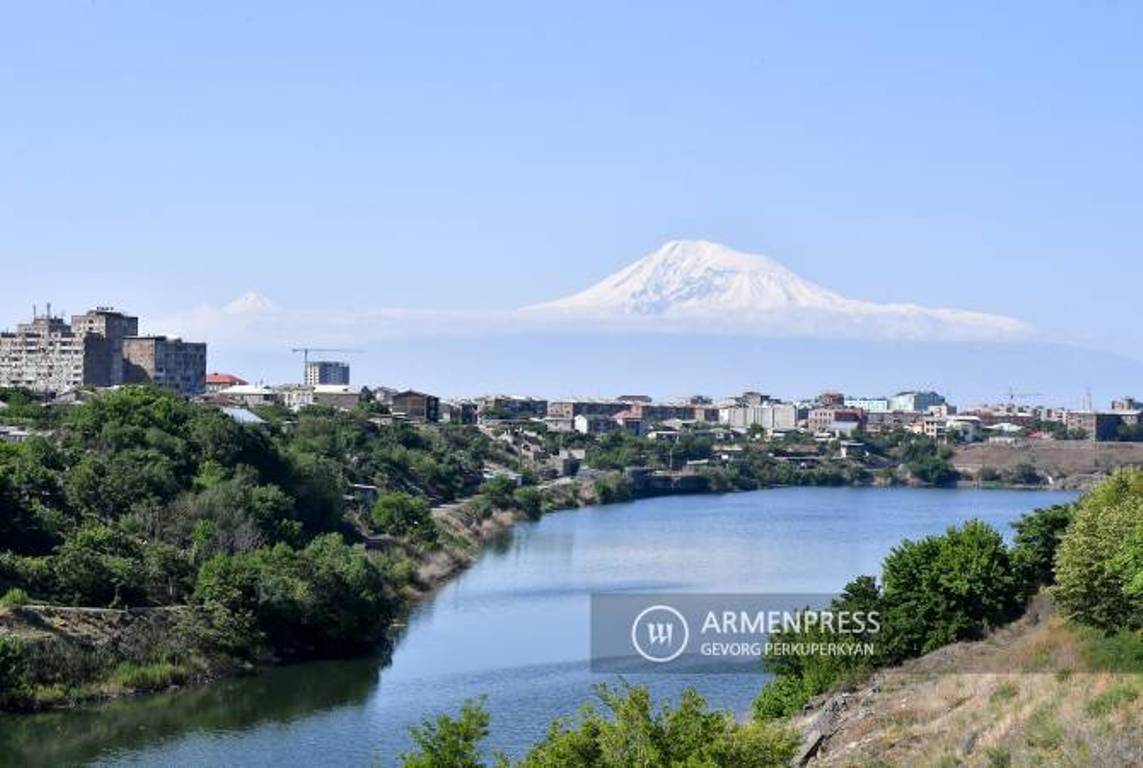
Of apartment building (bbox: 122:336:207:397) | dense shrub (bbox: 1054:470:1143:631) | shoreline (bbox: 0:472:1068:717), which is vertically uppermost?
apartment building (bbox: 122:336:207:397)

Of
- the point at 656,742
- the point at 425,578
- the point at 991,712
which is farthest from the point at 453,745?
the point at 425,578

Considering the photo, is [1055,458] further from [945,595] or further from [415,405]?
[945,595]

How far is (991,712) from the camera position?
14367 millimetres

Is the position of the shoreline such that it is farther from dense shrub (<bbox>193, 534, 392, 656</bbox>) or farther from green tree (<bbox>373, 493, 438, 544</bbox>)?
green tree (<bbox>373, 493, 438, 544</bbox>)

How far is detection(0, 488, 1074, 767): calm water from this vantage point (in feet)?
60.6

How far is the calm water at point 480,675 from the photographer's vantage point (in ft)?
60.6

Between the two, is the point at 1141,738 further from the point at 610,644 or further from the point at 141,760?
the point at 610,644

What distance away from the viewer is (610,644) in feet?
83.4

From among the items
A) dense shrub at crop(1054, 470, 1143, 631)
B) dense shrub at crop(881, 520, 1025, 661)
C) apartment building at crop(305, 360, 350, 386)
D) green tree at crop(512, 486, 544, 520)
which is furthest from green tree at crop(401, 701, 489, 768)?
apartment building at crop(305, 360, 350, 386)

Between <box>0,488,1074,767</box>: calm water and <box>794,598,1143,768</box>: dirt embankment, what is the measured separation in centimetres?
309

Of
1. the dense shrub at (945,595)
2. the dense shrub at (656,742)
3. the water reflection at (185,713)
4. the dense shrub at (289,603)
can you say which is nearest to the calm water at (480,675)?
the water reflection at (185,713)

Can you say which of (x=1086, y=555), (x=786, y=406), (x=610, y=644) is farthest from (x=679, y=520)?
(x=786, y=406)

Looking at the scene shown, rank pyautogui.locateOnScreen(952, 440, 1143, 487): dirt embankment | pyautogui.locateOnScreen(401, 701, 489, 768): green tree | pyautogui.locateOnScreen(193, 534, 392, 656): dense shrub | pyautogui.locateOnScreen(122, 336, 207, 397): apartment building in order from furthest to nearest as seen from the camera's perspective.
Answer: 1. pyautogui.locateOnScreen(952, 440, 1143, 487): dirt embankment
2. pyautogui.locateOnScreen(122, 336, 207, 397): apartment building
3. pyautogui.locateOnScreen(193, 534, 392, 656): dense shrub
4. pyautogui.locateOnScreen(401, 701, 489, 768): green tree

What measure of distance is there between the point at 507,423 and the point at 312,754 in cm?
6347
